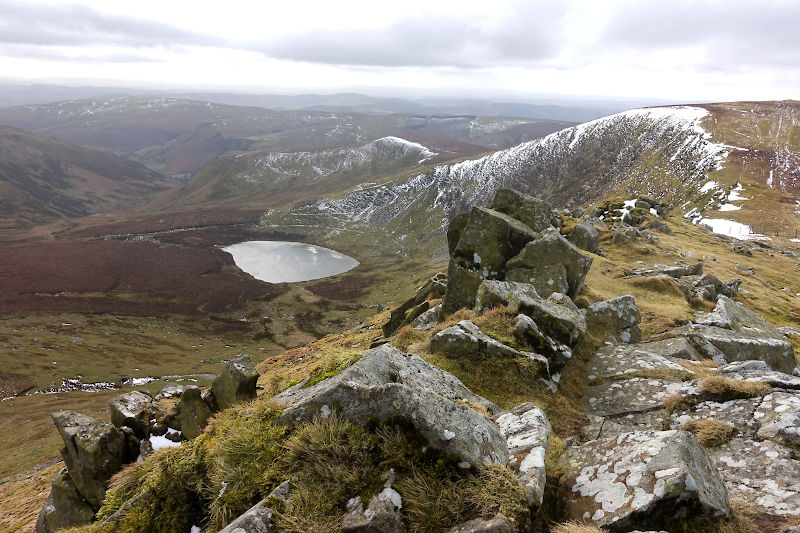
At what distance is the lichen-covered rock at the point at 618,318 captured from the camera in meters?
18.9

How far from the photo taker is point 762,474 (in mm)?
7547

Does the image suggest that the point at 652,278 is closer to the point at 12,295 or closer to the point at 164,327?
the point at 164,327

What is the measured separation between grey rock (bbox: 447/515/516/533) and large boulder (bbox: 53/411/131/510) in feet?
53.4

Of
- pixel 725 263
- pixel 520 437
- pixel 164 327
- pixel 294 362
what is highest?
pixel 520 437

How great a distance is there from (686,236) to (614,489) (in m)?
80.4

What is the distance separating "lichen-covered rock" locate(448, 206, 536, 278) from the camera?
2419 centimetres

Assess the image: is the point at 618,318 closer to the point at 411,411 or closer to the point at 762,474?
the point at 762,474

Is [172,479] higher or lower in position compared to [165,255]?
higher

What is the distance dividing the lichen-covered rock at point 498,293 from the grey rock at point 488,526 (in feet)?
36.7

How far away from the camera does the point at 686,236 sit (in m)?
70.7

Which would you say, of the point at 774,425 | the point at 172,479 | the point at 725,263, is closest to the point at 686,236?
the point at 725,263

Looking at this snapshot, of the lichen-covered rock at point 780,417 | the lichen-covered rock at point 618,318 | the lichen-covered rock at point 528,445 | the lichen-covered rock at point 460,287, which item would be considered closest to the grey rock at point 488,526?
the lichen-covered rock at point 528,445

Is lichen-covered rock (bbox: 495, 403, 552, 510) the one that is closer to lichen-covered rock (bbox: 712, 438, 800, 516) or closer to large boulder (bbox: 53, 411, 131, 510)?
lichen-covered rock (bbox: 712, 438, 800, 516)

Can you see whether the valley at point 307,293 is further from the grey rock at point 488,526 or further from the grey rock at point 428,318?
the grey rock at point 428,318
